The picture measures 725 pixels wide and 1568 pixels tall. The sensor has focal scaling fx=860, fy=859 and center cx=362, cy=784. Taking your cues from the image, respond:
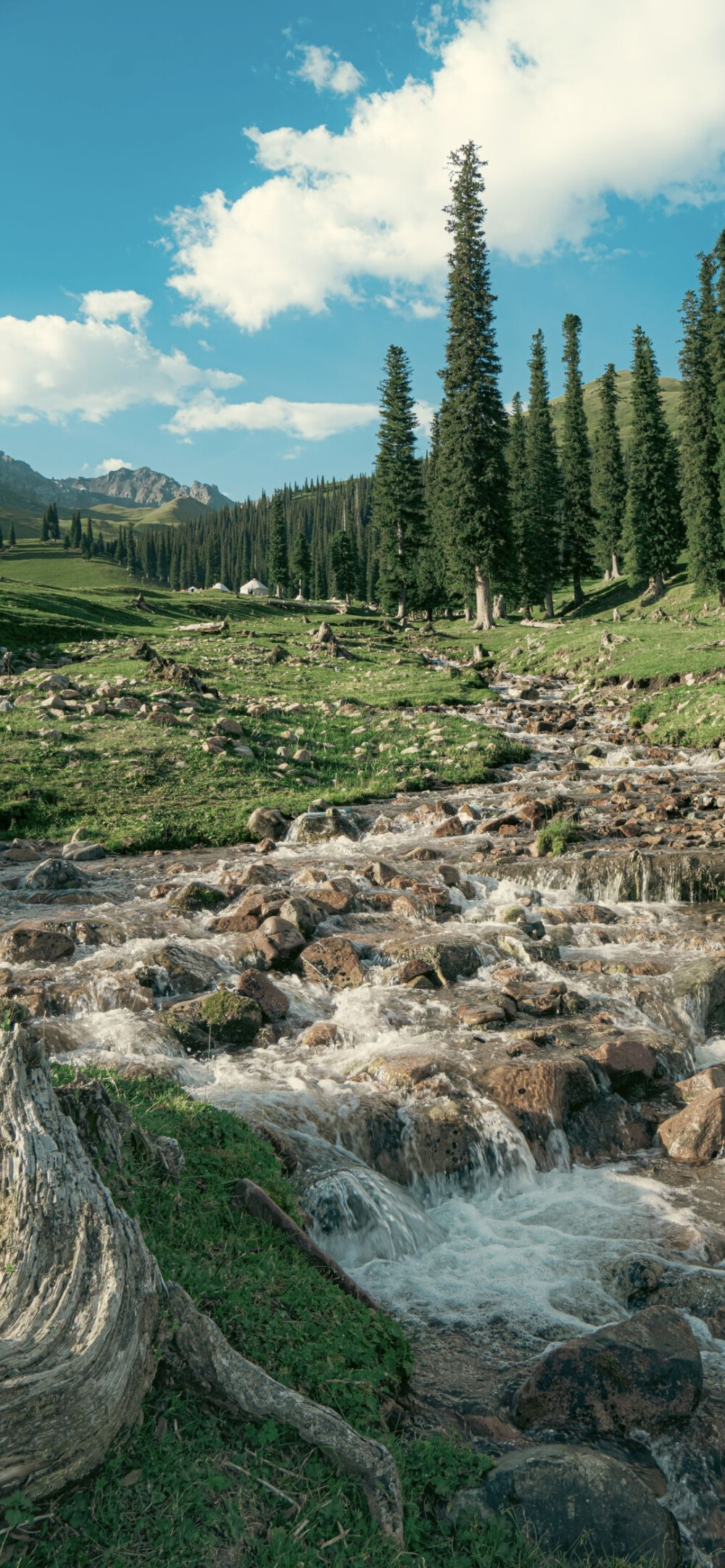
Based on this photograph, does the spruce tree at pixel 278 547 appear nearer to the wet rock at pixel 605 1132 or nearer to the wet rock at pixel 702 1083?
the wet rock at pixel 702 1083

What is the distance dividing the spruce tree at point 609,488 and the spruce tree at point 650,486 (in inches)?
230

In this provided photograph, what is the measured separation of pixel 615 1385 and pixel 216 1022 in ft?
21.6

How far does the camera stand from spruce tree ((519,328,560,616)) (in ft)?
239

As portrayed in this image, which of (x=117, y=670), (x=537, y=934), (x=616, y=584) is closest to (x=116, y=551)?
(x=616, y=584)

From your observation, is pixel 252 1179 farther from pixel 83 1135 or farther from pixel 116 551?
pixel 116 551

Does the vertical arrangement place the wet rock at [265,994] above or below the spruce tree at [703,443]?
below

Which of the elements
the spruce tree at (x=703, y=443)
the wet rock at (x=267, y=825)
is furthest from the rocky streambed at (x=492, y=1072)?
the spruce tree at (x=703, y=443)

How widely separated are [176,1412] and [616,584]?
82.8m

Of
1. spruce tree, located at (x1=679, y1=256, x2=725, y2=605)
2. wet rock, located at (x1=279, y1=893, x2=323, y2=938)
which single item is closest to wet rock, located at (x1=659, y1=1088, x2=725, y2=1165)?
wet rock, located at (x1=279, y1=893, x2=323, y2=938)

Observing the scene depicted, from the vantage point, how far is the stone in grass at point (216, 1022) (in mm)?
11156

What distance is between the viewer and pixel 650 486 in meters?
70.8

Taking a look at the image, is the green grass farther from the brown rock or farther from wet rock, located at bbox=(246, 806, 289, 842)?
wet rock, located at bbox=(246, 806, 289, 842)

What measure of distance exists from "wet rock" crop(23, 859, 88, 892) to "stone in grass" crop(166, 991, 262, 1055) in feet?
21.5

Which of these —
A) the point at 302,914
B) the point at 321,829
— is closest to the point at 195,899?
the point at 302,914
